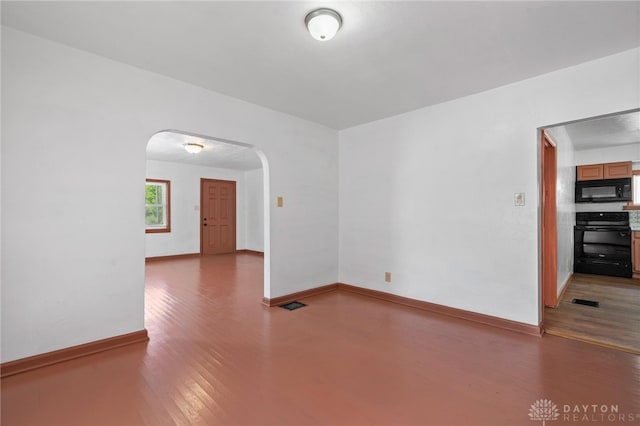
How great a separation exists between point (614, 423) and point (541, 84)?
9.11 ft

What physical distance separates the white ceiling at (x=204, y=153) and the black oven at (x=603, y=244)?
678cm

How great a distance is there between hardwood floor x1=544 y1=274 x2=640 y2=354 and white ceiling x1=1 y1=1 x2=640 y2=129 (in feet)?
8.39

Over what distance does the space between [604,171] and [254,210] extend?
8218mm

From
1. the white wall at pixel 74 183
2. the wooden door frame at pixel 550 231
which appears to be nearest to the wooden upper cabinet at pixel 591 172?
the wooden door frame at pixel 550 231

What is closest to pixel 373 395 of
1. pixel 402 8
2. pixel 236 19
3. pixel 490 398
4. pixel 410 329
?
pixel 490 398

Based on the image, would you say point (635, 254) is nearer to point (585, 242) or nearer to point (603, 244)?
point (603, 244)

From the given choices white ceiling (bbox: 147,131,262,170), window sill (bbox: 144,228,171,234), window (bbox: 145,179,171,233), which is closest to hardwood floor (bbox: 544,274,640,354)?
white ceiling (bbox: 147,131,262,170)

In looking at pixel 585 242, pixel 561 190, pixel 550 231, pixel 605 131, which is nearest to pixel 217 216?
pixel 550 231

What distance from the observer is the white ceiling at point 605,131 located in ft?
12.7

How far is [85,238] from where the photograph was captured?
A: 240 cm

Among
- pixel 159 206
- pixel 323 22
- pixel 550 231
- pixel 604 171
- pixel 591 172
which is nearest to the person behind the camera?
pixel 323 22

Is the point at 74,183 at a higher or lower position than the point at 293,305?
higher

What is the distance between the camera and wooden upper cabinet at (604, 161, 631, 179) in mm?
5324

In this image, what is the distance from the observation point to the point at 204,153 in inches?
250
